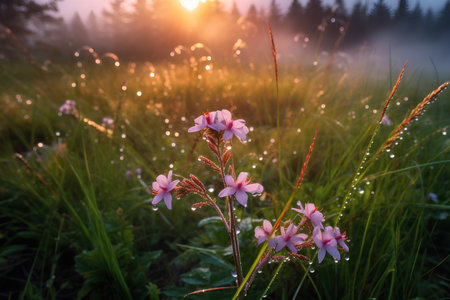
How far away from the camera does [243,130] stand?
3.10 feet

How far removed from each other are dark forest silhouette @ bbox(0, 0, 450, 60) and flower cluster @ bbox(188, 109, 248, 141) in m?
2.09

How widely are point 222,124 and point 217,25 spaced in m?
22.7

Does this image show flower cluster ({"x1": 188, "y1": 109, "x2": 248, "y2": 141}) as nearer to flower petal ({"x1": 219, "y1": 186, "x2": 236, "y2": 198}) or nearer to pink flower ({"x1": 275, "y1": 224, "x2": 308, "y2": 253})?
flower petal ({"x1": 219, "y1": 186, "x2": 236, "y2": 198})

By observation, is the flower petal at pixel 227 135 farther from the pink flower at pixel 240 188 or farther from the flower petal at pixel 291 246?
the flower petal at pixel 291 246

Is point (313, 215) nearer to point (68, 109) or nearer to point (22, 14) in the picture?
point (68, 109)

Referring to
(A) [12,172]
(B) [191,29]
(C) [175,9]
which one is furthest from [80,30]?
(A) [12,172]

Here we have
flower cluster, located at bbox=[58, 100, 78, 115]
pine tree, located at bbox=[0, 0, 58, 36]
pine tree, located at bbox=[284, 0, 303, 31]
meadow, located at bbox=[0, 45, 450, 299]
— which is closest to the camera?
meadow, located at bbox=[0, 45, 450, 299]

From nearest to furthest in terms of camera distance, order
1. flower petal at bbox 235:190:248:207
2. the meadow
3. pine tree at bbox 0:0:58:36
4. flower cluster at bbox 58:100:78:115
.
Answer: flower petal at bbox 235:190:248:207 → the meadow → flower cluster at bbox 58:100:78:115 → pine tree at bbox 0:0:58:36

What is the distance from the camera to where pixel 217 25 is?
2139 centimetres

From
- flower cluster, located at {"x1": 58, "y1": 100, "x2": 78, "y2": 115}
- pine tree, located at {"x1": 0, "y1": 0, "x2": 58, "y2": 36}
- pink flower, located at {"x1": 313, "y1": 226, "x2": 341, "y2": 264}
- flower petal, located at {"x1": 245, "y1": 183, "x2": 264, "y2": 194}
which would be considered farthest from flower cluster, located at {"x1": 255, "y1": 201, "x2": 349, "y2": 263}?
pine tree, located at {"x1": 0, "y1": 0, "x2": 58, "y2": 36}

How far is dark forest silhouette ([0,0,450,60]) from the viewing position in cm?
356

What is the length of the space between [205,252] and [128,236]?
620 millimetres

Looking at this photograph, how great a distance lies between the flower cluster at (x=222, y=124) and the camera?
912 mm

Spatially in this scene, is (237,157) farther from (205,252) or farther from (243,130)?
(243,130)
